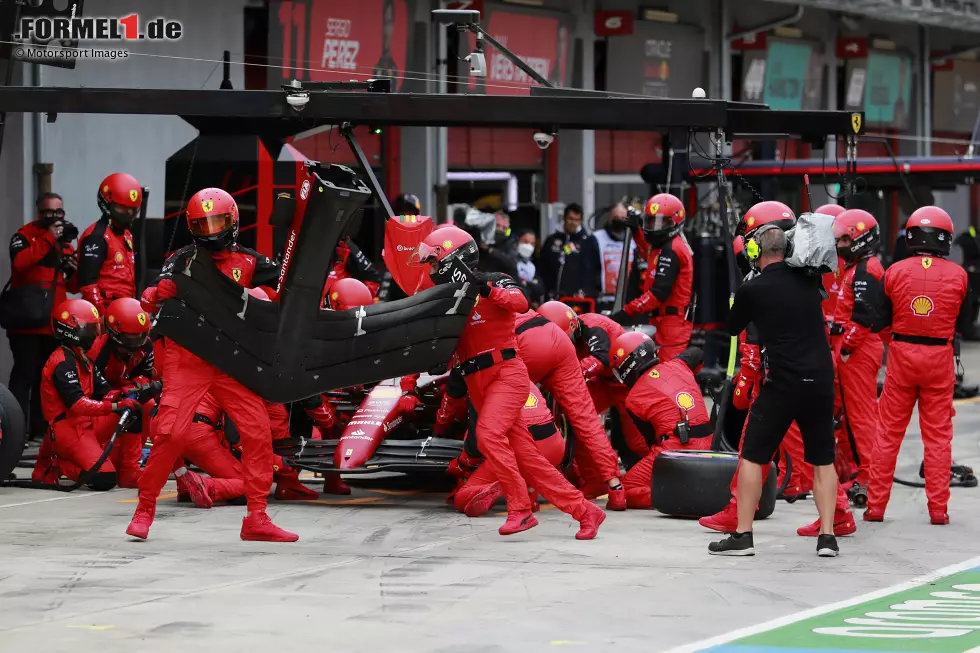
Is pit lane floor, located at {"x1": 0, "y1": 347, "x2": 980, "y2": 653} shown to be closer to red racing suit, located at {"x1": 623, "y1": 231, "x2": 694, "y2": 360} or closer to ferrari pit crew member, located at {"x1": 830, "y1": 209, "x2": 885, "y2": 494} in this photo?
ferrari pit crew member, located at {"x1": 830, "y1": 209, "x2": 885, "y2": 494}

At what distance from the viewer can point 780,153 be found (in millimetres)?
24812

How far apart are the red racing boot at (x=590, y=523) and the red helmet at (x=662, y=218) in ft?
13.8

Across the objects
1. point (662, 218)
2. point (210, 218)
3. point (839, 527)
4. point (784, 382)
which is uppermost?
point (662, 218)

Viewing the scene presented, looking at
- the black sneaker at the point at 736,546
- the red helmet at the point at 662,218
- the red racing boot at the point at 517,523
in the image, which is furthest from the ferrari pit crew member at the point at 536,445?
the red helmet at the point at 662,218

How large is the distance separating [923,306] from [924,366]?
0.37 metres

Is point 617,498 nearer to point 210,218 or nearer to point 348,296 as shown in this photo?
point 348,296

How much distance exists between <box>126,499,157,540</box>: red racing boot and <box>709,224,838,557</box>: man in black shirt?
10.5 ft

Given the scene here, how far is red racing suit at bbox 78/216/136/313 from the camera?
1252 cm

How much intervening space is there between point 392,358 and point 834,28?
2060 cm

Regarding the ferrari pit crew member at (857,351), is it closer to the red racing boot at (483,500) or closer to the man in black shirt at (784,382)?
the man in black shirt at (784,382)

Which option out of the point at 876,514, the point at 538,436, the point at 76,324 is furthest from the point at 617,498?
the point at 76,324

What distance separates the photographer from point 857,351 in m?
10.6

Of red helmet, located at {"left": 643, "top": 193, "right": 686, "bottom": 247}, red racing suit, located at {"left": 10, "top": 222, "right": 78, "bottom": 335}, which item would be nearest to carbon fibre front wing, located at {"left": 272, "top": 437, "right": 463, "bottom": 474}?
red helmet, located at {"left": 643, "top": 193, "right": 686, "bottom": 247}

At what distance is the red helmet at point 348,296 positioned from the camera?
1078 cm
